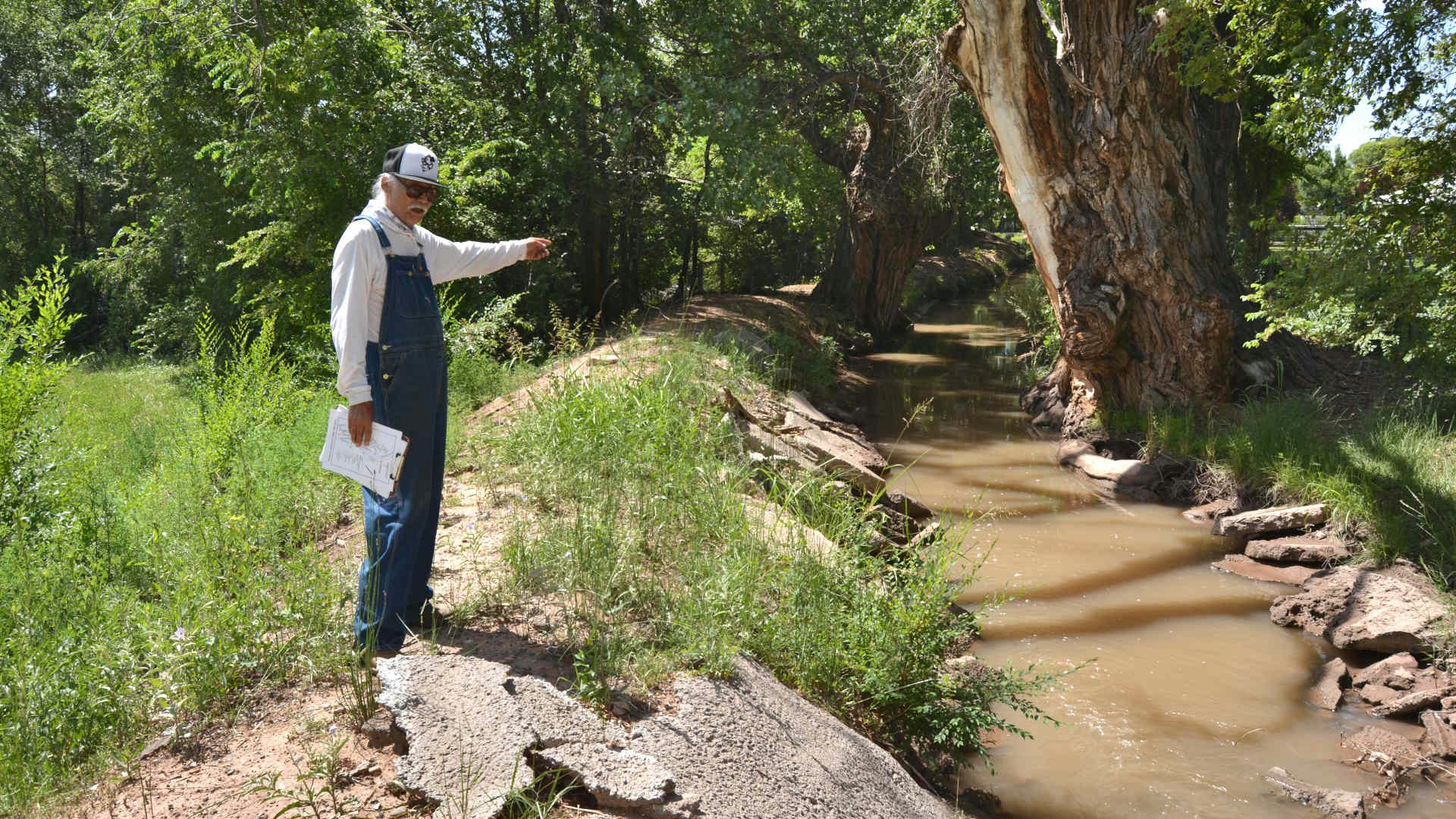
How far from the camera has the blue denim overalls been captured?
370cm

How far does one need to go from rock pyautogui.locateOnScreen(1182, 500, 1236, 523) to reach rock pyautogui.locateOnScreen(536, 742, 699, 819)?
748 cm

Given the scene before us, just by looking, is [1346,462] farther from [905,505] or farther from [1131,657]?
[905,505]

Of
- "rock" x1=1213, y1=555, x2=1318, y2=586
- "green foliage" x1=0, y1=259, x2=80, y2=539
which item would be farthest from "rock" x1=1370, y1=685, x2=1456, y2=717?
"green foliage" x1=0, y1=259, x2=80, y2=539

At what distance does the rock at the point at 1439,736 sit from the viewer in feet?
16.9

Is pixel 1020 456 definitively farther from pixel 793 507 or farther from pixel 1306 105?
pixel 793 507

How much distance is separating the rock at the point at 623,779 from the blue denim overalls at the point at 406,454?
1.00 meters

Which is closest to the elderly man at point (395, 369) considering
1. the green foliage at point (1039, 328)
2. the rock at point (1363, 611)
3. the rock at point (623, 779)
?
the rock at point (623, 779)

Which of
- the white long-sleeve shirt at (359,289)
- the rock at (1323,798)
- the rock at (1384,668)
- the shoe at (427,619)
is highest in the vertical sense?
the white long-sleeve shirt at (359,289)

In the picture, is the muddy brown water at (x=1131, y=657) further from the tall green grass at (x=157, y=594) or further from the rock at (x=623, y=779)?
the tall green grass at (x=157, y=594)

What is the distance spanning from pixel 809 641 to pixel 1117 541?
5.15 meters

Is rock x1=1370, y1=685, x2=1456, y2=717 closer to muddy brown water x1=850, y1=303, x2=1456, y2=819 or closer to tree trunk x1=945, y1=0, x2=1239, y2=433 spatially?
muddy brown water x1=850, y1=303, x2=1456, y2=819

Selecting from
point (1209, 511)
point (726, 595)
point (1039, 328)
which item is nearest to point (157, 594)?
point (726, 595)

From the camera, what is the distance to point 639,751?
325 centimetres

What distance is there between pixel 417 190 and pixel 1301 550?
288 inches
